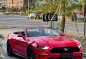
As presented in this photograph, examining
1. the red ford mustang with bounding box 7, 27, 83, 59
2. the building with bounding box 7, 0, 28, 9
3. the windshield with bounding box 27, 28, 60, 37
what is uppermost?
the windshield with bounding box 27, 28, 60, 37

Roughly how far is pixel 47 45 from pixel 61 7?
11.7 metres

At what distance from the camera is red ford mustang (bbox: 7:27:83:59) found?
43.1 ft

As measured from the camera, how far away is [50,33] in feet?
49.3

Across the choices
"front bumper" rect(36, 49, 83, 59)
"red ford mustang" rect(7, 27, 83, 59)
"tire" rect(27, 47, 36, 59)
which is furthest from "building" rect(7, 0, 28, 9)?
"front bumper" rect(36, 49, 83, 59)

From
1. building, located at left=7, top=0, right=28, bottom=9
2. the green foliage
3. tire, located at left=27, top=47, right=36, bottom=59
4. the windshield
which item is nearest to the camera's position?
tire, located at left=27, top=47, right=36, bottom=59

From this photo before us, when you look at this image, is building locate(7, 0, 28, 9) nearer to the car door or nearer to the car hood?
the car door

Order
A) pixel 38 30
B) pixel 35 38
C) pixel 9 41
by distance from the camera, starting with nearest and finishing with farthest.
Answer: pixel 35 38
pixel 38 30
pixel 9 41

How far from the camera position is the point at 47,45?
43.4 feet

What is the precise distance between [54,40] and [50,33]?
1362 mm

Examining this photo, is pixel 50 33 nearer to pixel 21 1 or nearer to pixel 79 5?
pixel 79 5

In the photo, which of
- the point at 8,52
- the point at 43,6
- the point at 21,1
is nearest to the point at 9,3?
the point at 21,1

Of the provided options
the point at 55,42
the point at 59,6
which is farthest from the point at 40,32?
the point at 59,6

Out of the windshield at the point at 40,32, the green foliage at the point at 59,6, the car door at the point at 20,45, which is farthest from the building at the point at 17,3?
the windshield at the point at 40,32

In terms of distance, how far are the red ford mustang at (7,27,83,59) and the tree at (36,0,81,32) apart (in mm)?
9698
